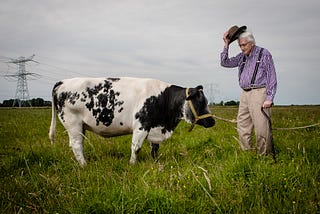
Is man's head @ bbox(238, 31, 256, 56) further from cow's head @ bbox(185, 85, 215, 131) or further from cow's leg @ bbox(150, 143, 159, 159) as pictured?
cow's leg @ bbox(150, 143, 159, 159)

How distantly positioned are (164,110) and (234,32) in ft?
7.97

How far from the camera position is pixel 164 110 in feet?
21.2

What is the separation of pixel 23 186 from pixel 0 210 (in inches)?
31.2

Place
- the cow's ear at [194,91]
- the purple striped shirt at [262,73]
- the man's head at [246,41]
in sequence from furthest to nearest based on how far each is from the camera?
the cow's ear at [194,91], the man's head at [246,41], the purple striped shirt at [262,73]

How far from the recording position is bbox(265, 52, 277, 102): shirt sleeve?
4964mm

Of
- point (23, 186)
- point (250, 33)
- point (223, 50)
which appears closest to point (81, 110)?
point (23, 186)

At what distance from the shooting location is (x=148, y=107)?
612 cm

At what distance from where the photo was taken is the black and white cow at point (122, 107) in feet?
20.0

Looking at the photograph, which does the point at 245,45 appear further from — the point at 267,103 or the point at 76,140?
the point at 76,140

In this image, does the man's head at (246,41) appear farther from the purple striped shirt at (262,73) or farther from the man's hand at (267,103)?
the man's hand at (267,103)

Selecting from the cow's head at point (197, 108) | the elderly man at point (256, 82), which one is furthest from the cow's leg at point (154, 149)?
the elderly man at point (256, 82)

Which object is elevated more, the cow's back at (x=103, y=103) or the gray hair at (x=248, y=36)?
the gray hair at (x=248, y=36)

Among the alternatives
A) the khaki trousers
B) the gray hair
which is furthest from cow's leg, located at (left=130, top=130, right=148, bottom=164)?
the gray hair

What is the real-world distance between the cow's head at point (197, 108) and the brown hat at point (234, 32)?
146cm
